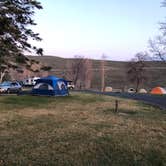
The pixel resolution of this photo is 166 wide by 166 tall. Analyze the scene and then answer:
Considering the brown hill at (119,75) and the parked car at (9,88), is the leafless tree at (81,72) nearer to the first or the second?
the brown hill at (119,75)

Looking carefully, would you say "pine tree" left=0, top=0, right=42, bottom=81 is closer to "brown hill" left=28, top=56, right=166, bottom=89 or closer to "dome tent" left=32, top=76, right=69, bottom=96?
"dome tent" left=32, top=76, right=69, bottom=96

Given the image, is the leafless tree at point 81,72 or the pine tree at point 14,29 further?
the leafless tree at point 81,72

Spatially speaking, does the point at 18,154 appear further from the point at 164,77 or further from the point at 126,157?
the point at 164,77

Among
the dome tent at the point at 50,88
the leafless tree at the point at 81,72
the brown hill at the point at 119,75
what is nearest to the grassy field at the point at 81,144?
the dome tent at the point at 50,88

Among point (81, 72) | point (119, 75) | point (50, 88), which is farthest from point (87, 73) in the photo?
point (50, 88)

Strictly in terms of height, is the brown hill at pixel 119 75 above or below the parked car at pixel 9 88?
above

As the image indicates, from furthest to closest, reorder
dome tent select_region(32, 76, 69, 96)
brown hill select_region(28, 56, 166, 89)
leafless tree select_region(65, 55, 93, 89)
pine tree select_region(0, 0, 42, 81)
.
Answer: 1. brown hill select_region(28, 56, 166, 89)
2. leafless tree select_region(65, 55, 93, 89)
3. dome tent select_region(32, 76, 69, 96)
4. pine tree select_region(0, 0, 42, 81)

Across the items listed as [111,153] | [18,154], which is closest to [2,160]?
[18,154]

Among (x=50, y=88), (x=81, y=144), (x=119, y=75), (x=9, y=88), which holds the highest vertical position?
(x=119, y=75)

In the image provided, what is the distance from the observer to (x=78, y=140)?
1062cm

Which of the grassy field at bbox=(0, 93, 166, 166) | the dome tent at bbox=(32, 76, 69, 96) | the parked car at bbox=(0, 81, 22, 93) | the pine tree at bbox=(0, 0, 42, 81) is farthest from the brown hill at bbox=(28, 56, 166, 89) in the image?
the grassy field at bbox=(0, 93, 166, 166)

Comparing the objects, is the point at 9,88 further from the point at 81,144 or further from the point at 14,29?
the point at 81,144

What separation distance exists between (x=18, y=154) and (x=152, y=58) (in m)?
33.7

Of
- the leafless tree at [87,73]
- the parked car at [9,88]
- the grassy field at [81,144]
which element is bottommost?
the grassy field at [81,144]
